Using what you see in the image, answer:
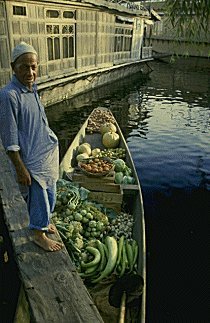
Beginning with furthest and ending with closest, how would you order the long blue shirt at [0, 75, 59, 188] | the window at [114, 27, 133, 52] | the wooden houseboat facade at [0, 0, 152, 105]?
the window at [114, 27, 133, 52], the wooden houseboat facade at [0, 0, 152, 105], the long blue shirt at [0, 75, 59, 188]

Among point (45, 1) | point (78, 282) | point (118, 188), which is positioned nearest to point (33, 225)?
point (78, 282)

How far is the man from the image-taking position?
2893mm

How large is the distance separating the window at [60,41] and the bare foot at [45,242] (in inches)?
567

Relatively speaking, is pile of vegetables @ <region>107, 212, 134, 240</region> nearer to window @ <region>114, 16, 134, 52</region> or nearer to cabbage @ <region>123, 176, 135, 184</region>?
cabbage @ <region>123, 176, 135, 184</region>

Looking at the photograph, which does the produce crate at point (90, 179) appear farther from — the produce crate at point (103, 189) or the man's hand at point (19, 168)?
the man's hand at point (19, 168)

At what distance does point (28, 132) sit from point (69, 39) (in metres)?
16.1

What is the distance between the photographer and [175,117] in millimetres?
16453

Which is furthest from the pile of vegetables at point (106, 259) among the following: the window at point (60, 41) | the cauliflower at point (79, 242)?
the window at point (60, 41)

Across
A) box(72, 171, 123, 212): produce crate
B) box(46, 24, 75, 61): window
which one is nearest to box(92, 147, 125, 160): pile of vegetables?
box(72, 171, 123, 212): produce crate

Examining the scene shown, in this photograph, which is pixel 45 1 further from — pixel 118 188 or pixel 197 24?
pixel 118 188

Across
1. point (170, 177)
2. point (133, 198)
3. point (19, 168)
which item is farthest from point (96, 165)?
point (19, 168)

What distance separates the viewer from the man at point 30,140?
289 cm

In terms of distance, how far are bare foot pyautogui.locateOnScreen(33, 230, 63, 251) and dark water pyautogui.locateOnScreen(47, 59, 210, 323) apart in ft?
9.81

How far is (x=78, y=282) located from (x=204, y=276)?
425 centimetres
